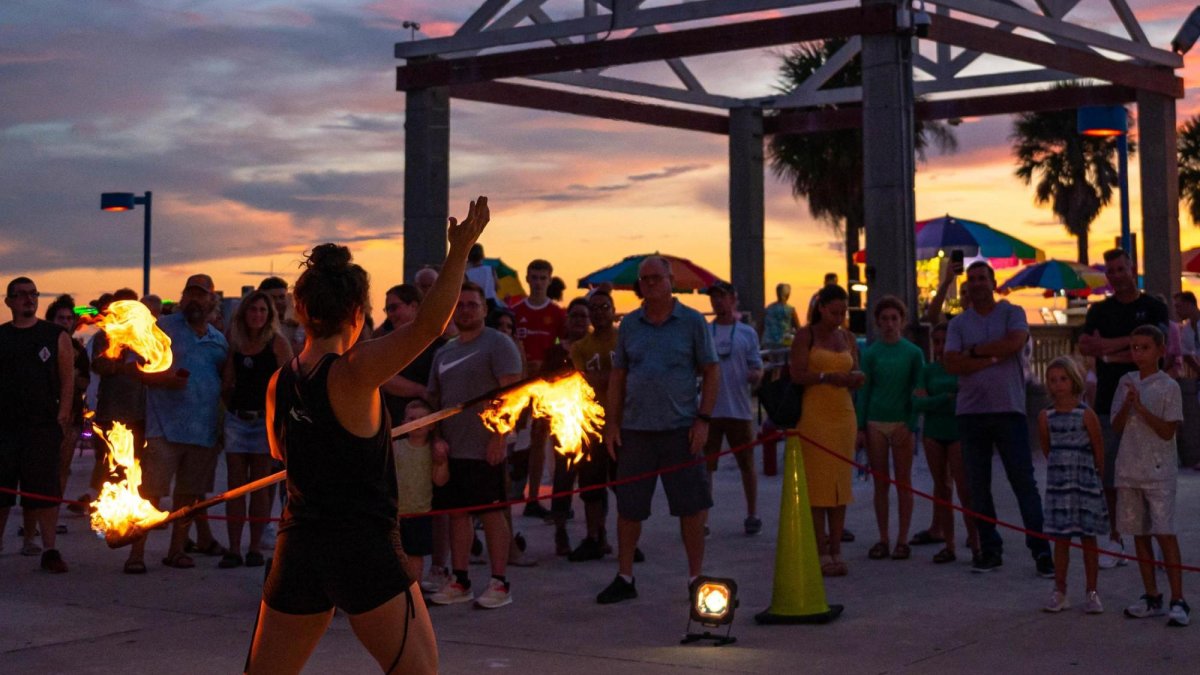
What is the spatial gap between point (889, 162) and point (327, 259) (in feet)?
35.8

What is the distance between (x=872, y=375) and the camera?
10.3 meters

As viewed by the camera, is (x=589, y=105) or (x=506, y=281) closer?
(x=589, y=105)

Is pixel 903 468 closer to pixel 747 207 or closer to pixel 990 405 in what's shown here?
pixel 990 405

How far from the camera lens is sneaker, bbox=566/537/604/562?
33.6ft

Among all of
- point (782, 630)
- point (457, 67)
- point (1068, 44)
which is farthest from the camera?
point (1068, 44)

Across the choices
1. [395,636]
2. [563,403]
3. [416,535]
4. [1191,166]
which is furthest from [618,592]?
[1191,166]

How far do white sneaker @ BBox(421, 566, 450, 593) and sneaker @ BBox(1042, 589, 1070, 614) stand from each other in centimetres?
333

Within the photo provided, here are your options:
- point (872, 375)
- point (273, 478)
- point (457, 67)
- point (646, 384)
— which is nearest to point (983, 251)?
point (457, 67)

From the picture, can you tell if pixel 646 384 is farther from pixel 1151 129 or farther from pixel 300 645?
pixel 1151 129

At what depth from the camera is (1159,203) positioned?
20109mm

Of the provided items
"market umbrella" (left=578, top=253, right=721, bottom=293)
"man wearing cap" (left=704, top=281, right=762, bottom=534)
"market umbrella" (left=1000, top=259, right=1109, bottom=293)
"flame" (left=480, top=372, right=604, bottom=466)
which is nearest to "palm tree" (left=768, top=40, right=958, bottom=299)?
"market umbrella" (left=1000, top=259, right=1109, bottom=293)

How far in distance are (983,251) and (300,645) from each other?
2540 centimetres

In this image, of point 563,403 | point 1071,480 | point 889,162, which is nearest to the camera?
point 563,403

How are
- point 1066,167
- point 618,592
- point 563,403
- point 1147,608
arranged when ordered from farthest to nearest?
point 1066,167, point 618,592, point 1147,608, point 563,403
